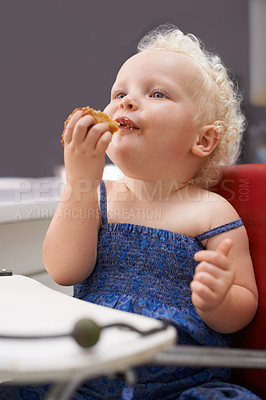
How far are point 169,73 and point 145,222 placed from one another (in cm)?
27

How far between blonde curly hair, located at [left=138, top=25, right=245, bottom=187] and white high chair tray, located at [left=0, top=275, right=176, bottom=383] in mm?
452

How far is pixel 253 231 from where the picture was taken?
871 mm

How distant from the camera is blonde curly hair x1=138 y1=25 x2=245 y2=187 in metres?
0.90

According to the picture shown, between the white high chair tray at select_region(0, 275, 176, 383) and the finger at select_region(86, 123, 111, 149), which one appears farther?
the finger at select_region(86, 123, 111, 149)

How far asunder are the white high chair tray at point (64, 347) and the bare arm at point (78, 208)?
20cm

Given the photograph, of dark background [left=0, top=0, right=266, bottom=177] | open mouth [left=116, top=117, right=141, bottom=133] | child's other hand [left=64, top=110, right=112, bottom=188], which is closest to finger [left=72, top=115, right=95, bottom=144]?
child's other hand [left=64, top=110, right=112, bottom=188]

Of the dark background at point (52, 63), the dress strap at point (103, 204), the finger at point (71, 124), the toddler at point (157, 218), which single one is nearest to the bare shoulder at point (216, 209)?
the toddler at point (157, 218)

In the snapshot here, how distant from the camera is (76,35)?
164 centimetres

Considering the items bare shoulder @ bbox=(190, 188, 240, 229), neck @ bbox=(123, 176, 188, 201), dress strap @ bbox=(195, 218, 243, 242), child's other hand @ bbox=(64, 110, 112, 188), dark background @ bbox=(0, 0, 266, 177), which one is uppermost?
dark background @ bbox=(0, 0, 266, 177)

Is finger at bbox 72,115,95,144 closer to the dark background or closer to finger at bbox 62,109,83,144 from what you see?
finger at bbox 62,109,83,144

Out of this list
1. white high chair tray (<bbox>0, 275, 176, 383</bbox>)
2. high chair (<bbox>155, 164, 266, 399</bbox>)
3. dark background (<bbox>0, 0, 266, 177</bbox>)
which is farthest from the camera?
dark background (<bbox>0, 0, 266, 177</bbox>)

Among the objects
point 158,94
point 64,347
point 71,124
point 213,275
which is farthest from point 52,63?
point 64,347

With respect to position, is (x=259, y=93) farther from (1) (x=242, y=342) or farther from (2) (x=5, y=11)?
(1) (x=242, y=342)

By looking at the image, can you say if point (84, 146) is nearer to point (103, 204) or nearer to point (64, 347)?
point (103, 204)
